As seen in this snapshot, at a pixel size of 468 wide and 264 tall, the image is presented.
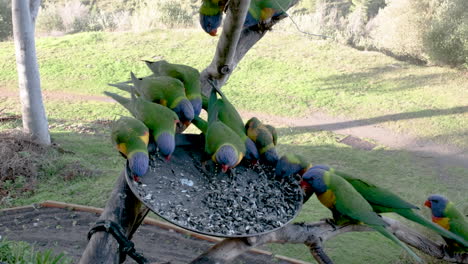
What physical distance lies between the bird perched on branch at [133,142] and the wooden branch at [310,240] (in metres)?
0.38

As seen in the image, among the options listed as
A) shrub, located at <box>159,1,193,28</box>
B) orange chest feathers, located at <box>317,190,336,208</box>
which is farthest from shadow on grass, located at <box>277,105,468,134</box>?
shrub, located at <box>159,1,193,28</box>

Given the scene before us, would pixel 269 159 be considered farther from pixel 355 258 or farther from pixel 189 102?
pixel 355 258

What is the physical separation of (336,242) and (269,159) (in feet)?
8.06

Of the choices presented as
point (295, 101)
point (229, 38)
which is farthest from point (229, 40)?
point (295, 101)

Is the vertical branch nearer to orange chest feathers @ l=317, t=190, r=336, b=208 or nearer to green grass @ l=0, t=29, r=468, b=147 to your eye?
orange chest feathers @ l=317, t=190, r=336, b=208

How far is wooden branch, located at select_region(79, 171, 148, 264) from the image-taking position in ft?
4.00

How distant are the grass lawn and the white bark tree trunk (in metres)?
0.51

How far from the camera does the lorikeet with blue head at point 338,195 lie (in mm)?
1667

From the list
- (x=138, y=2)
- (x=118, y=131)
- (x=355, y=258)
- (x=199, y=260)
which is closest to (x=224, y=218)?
(x=199, y=260)

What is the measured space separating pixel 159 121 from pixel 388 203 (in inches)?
39.5

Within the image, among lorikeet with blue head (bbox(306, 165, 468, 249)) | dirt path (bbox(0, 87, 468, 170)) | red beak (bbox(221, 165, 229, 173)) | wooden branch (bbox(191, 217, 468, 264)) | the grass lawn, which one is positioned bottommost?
dirt path (bbox(0, 87, 468, 170))

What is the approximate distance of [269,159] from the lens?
72.2 inches

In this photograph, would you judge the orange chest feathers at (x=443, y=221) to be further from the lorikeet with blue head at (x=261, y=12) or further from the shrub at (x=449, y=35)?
the shrub at (x=449, y=35)

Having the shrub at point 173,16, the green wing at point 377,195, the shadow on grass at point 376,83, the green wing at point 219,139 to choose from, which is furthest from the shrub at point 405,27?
the green wing at point 219,139
